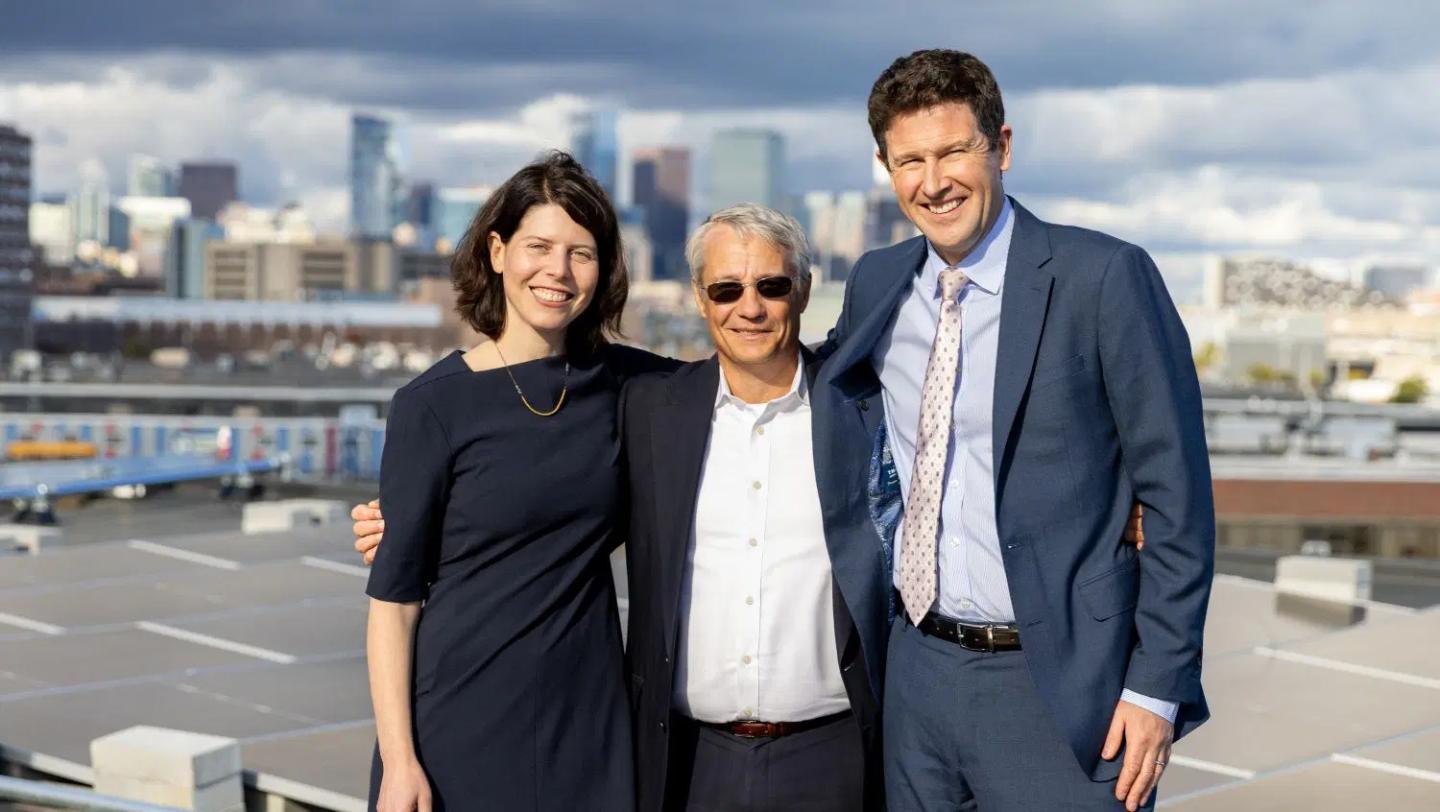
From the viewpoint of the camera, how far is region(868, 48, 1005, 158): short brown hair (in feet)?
9.84

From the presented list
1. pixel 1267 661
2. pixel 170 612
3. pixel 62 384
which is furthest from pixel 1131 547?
pixel 62 384

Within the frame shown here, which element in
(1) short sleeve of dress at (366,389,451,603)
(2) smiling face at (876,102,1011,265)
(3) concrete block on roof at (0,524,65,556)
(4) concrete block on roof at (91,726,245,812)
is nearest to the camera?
(2) smiling face at (876,102,1011,265)

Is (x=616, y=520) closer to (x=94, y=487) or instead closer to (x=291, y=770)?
(x=291, y=770)

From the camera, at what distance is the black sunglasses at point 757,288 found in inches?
128

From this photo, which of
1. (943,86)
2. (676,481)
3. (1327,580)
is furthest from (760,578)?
(1327,580)

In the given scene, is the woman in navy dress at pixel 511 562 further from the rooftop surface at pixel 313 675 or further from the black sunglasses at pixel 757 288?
the rooftop surface at pixel 313 675

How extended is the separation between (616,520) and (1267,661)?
16.5ft

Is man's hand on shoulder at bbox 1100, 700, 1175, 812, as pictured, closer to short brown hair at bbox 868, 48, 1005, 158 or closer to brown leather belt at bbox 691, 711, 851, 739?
brown leather belt at bbox 691, 711, 851, 739

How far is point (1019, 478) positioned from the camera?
2994 millimetres

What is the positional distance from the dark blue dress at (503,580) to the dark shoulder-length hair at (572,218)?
15 cm

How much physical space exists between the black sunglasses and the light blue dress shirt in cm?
25

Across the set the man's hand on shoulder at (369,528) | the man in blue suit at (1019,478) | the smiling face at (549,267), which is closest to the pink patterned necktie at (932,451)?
the man in blue suit at (1019,478)

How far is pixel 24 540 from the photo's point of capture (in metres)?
11.3

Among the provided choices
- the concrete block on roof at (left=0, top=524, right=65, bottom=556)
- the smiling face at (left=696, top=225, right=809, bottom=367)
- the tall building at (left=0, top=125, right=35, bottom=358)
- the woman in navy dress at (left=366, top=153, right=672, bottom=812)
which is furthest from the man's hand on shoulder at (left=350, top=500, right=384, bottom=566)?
the tall building at (left=0, top=125, right=35, bottom=358)
